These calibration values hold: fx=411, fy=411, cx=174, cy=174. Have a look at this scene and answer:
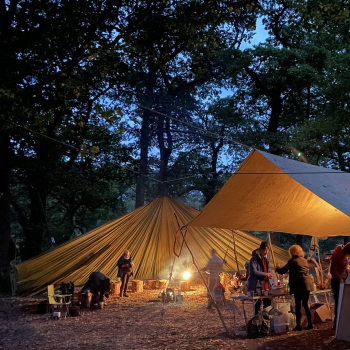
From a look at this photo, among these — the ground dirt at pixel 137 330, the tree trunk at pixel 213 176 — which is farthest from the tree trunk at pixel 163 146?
the ground dirt at pixel 137 330

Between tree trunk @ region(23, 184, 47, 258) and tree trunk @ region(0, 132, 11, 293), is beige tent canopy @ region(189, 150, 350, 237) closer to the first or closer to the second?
tree trunk @ region(0, 132, 11, 293)

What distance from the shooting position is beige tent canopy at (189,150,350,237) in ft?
18.0

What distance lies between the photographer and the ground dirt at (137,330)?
4.81m

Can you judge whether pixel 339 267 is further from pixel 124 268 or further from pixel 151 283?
pixel 151 283

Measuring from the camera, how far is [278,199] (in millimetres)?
6133

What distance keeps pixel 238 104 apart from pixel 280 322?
44.9ft

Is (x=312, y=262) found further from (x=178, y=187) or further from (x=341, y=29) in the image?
(x=178, y=187)

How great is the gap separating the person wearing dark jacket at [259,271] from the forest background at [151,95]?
6.02 feet

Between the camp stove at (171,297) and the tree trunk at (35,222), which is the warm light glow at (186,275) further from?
the tree trunk at (35,222)

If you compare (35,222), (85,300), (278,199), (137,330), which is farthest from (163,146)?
(137,330)

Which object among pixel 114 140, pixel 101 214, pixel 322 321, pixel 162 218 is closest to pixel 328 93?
pixel 162 218

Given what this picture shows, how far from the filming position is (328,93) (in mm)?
11266

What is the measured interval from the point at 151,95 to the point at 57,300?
11199 millimetres

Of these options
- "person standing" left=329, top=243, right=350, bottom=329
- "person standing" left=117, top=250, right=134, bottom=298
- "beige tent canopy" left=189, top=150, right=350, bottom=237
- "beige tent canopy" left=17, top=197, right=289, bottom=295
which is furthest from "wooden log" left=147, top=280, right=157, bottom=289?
"person standing" left=329, top=243, right=350, bottom=329
